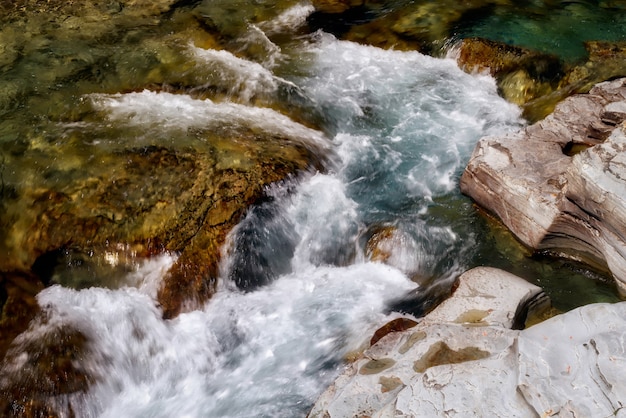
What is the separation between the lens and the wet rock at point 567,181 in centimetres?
531

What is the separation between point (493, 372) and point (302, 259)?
3434 mm

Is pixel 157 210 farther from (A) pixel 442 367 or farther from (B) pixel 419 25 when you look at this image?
(B) pixel 419 25

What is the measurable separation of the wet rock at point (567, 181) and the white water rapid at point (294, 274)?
2.56 ft

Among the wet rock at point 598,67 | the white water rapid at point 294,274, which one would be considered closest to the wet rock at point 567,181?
the wet rock at point 598,67

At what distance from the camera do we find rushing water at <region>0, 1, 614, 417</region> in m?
5.87

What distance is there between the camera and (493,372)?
12.8 ft

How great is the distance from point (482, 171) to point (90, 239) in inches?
196

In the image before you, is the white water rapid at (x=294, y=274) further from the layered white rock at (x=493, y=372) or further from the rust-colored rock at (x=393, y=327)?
the layered white rock at (x=493, y=372)

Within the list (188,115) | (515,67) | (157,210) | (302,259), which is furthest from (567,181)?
(188,115)

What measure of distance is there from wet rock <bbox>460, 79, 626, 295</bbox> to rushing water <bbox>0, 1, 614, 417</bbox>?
1.14 ft

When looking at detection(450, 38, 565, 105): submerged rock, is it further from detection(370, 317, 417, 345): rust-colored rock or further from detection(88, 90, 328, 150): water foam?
detection(370, 317, 417, 345): rust-colored rock

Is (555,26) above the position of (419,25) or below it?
above

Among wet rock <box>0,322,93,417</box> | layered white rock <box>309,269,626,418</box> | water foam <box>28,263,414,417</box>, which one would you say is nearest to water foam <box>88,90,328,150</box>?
water foam <box>28,263,414,417</box>

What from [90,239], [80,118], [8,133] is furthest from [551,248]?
[8,133]
